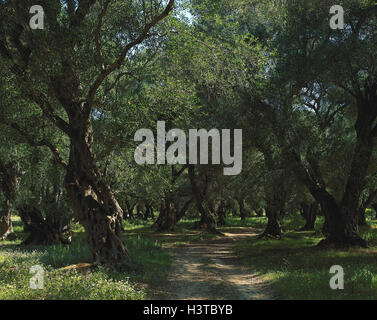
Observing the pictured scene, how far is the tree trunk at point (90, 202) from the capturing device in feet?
40.0

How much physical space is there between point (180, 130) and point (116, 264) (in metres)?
14.2

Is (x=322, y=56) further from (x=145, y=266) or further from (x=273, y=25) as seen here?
(x=145, y=266)

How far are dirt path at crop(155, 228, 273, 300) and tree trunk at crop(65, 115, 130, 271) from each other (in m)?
2.24

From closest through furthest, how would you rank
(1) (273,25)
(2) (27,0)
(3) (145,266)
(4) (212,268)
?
(2) (27,0), (3) (145,266), (4) (212,268), (1) (273,25)

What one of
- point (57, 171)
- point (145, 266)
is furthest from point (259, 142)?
point (57, 171)

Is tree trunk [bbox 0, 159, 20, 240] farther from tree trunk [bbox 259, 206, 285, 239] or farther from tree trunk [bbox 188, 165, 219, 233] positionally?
tree trunk [bbox 259, 206, 285, 239]

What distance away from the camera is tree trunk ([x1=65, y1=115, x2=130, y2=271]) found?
12203 millimetres

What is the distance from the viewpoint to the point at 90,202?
12.5 meters

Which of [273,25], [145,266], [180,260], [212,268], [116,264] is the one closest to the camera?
[116,264]

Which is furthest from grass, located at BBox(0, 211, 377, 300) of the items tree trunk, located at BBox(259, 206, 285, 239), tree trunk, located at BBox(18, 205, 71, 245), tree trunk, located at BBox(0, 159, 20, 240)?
tree trunk, located at BBox(0, 159, 20, 240)

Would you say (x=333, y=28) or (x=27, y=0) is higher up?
(x=333, y=28)

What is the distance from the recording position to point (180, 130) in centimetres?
2502

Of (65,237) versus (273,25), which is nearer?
(273,25)

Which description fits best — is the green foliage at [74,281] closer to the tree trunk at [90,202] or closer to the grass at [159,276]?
the grass at [159,276]
